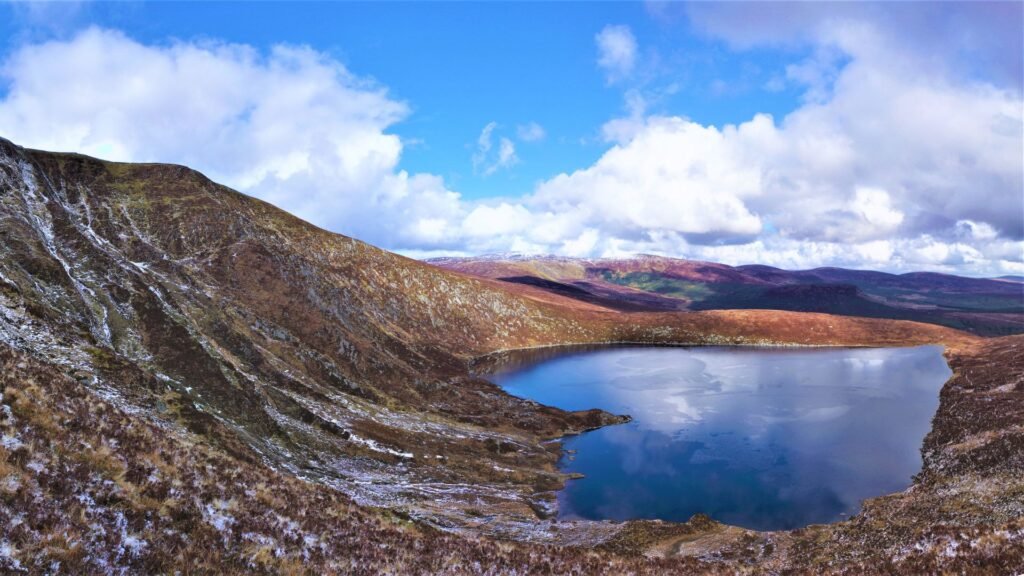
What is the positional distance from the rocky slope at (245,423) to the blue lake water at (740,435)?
6.18 m

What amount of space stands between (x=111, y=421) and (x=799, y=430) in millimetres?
84469

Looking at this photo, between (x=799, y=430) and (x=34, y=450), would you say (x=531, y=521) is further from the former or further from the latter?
(x=799, y=430)

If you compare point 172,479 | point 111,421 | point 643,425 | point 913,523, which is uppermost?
point 111,421

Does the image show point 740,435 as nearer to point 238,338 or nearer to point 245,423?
point 245,423

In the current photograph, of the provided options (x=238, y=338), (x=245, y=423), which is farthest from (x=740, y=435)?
(x=238, y=338)

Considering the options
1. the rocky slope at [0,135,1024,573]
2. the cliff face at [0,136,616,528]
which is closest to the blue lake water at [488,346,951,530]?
the rocky slope at [0,135,1024,573]

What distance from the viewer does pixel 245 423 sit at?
4822cm

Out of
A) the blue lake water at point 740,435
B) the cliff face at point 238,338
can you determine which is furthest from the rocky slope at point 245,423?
the blue lake water at point 740,435

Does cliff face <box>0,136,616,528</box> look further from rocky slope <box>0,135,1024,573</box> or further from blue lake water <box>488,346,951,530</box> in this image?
blue lake water <box>488,346,951,530</box>

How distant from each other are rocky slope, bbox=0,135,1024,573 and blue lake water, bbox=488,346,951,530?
6.18 meters

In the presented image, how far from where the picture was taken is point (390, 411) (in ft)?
235

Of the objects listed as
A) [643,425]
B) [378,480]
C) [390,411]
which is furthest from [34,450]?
[643,425]

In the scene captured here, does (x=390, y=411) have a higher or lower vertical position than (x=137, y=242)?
lower

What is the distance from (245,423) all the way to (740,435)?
6613 cm
